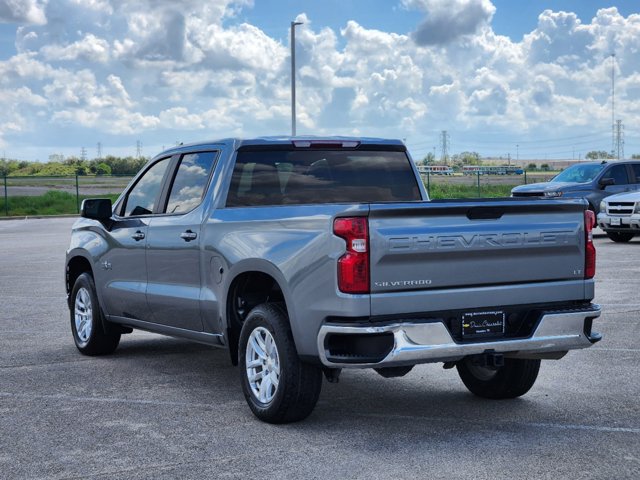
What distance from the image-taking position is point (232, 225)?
7.52 meters

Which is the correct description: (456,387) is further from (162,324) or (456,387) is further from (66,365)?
(66,365)

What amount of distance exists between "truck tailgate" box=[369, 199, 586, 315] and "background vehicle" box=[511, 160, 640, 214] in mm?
19198

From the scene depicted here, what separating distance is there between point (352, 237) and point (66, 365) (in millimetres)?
4115

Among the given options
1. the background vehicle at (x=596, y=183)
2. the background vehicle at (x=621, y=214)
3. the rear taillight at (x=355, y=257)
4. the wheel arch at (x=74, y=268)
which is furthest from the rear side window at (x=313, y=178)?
the background vehicle at (x=596, y=183)

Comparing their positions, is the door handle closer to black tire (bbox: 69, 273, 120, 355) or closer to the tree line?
black tire (bbox: 69, 273, 120, 355)

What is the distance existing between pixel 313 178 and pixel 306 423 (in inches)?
78.6

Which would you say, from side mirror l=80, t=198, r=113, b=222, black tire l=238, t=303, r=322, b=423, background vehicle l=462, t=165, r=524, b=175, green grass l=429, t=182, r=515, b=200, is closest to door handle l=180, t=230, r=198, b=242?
black tire l=238, t=303, r=322, b=423

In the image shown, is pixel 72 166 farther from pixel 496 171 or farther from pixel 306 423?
pixel 306 423

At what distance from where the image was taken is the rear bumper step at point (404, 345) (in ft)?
20.5

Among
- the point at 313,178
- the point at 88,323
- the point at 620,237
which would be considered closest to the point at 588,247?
the point at 313,178

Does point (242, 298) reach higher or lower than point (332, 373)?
higher

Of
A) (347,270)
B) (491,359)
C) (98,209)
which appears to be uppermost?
(98,209)

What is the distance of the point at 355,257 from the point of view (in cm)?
625

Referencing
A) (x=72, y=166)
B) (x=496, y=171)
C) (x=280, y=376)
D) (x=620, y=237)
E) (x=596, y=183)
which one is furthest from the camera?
(x=496, y=171)
